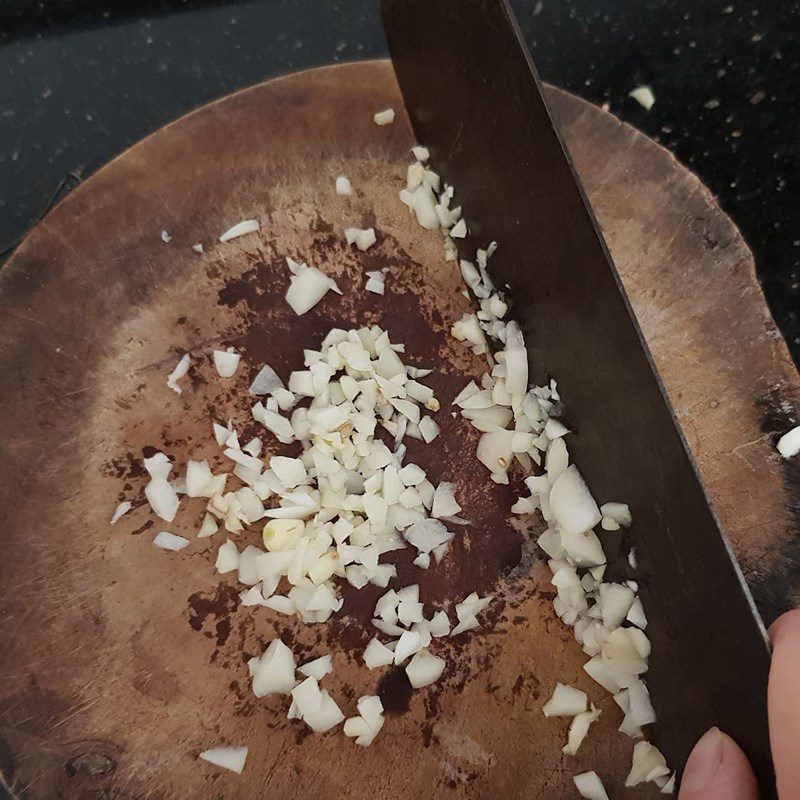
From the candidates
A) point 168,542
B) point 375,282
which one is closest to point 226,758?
point 168,542

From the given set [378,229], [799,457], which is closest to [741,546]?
[799,457]

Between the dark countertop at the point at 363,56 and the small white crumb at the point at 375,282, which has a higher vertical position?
the dark countertop at the point at 363,56

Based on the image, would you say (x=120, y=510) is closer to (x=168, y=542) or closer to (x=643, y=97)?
(x=168, y=542)

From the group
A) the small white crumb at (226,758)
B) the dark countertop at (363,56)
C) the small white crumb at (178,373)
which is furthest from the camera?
the dark countertop at (363,56)

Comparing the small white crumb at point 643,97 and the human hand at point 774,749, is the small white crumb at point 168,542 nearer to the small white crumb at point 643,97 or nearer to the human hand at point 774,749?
the human hand at point 774,749

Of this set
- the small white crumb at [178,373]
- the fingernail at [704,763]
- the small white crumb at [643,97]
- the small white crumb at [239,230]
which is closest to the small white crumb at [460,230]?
the small white crumb at [239,230]

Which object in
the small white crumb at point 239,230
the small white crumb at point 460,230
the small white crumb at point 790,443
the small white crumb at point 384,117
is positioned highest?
the small white crumb at point 384,117
